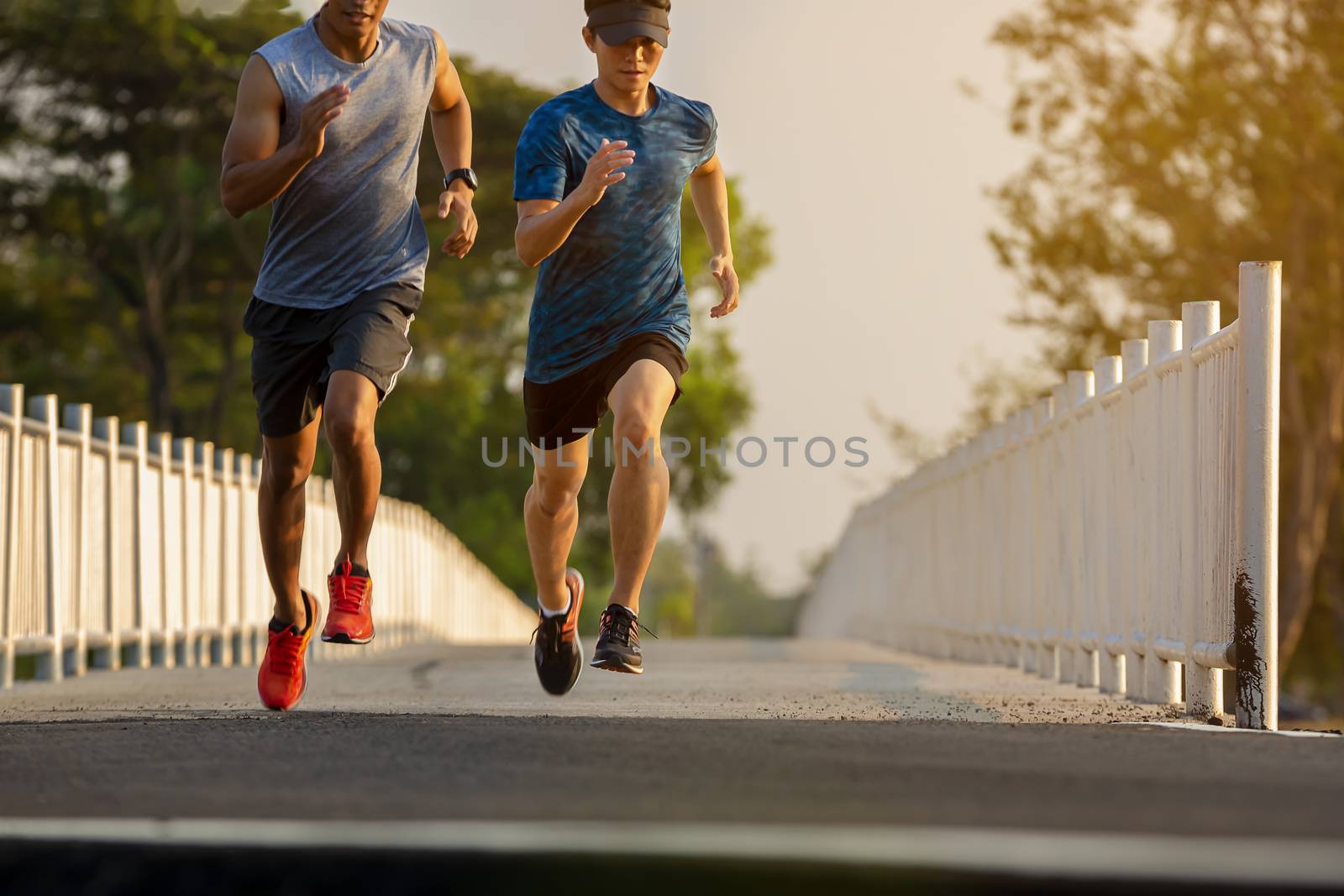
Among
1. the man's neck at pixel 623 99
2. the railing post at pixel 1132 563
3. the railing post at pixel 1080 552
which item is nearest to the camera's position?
the man's neck at pixel 623 99

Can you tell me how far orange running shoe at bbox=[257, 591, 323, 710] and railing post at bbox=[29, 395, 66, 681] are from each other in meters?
4.91

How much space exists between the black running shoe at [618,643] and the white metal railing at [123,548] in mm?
4652

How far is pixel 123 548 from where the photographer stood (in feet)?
43.2

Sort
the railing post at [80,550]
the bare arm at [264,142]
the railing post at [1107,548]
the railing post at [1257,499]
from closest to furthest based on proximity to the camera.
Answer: the bare arm at [264,142] < the railing post at [1257,499] < the railing post at [1107,548] < the railing post at [80,550]

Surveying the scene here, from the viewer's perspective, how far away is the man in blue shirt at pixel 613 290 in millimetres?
7109

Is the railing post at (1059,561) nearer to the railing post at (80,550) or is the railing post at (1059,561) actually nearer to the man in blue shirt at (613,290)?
the man in blue shirt at (613,290)

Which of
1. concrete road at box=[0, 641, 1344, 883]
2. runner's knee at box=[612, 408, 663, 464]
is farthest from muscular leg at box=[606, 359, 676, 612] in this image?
concrete road at box=[0, 641, 1344, 883]

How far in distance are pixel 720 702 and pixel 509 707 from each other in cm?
96

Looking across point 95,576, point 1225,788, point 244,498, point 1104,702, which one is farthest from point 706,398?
point 1225,788

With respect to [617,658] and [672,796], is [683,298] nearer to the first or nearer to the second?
[617,658]

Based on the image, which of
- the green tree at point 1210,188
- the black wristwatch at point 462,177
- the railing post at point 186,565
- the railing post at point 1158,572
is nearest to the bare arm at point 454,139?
the black wristwatch at point 462,177

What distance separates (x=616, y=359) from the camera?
7316mm

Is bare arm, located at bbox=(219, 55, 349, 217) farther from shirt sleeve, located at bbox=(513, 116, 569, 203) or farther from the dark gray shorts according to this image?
shirt sleeve, located at bbox=(513, 116, 569, 203)

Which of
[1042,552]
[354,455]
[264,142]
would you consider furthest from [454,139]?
[1042,552]
